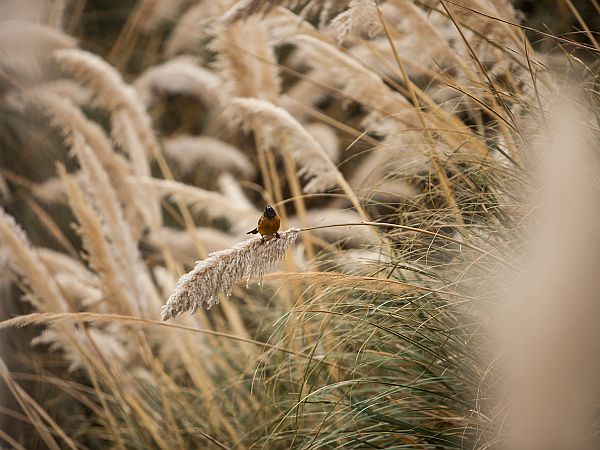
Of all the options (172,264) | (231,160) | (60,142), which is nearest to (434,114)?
(172,264)

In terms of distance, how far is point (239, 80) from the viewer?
163 centimetres

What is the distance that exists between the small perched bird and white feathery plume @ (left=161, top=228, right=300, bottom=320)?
0.05 ft

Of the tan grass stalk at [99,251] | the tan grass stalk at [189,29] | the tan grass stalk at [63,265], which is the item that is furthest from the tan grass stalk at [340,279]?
the tan grass stalk at [189,29]

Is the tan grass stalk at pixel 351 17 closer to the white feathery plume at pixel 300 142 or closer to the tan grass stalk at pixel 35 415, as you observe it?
the white feathery plume at pixel 300 142

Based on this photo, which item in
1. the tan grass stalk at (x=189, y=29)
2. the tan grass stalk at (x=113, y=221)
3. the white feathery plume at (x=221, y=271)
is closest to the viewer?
the white feathery plume at (x=221, y=271)

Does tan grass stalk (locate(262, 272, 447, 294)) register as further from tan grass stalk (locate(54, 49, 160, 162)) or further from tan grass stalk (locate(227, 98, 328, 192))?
tan grass stalk (locate(54, 49, 160, 162))

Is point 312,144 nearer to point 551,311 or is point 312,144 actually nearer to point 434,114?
point 434,114

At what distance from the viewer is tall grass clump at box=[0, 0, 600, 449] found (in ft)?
2.08

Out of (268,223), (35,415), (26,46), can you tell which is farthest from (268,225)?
(26,46)

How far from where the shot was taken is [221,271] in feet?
2.63

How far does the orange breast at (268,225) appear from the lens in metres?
0.86

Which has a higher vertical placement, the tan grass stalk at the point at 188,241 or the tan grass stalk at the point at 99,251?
the tan grass stalk at the point at 99,251

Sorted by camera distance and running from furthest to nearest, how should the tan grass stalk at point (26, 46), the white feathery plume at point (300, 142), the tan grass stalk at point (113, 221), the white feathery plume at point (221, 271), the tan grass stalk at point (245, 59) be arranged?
1. the tan grass stalk at point (26, 46)
2. the tan grass stalk at point (245, 59)
3. the tan grass stalk at point (113, 221)
4. the white feathery plume at point (300, 142)
5. the white feathery plume at point (221, 271)

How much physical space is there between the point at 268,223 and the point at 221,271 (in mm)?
99
